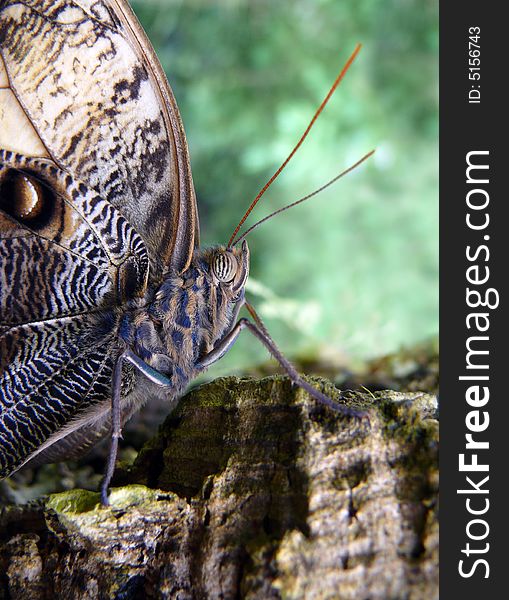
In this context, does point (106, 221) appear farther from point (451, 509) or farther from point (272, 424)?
point (451, 509)

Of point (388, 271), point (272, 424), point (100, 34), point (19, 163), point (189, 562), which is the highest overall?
point (388, 271)

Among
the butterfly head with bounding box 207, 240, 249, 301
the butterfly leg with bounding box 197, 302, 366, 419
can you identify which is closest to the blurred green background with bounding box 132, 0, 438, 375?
the butterfly head with bounding box 207, 240, 249, 301

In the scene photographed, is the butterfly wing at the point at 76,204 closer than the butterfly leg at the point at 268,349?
No

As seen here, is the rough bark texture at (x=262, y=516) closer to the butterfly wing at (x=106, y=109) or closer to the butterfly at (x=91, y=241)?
the butterfly at (x=91, y=241)

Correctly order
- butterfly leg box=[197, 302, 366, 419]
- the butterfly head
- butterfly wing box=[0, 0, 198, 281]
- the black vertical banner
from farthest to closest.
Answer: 1. the butterfly head
2. butterfly wing box=[0, 0, 198, 281]
3. butterfly leg box=[197, 302, 366, 419]
4. the black vertical banner

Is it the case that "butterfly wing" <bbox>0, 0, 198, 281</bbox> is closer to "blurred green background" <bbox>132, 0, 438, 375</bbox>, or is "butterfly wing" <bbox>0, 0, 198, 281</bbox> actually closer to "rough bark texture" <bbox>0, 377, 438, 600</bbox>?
"rough bark texture" <bbox>0, 377, 438, 600</bbox>

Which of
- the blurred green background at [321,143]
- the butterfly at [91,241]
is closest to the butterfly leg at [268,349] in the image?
the butterfly at [91,241]

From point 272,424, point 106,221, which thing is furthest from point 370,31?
point 272,424
